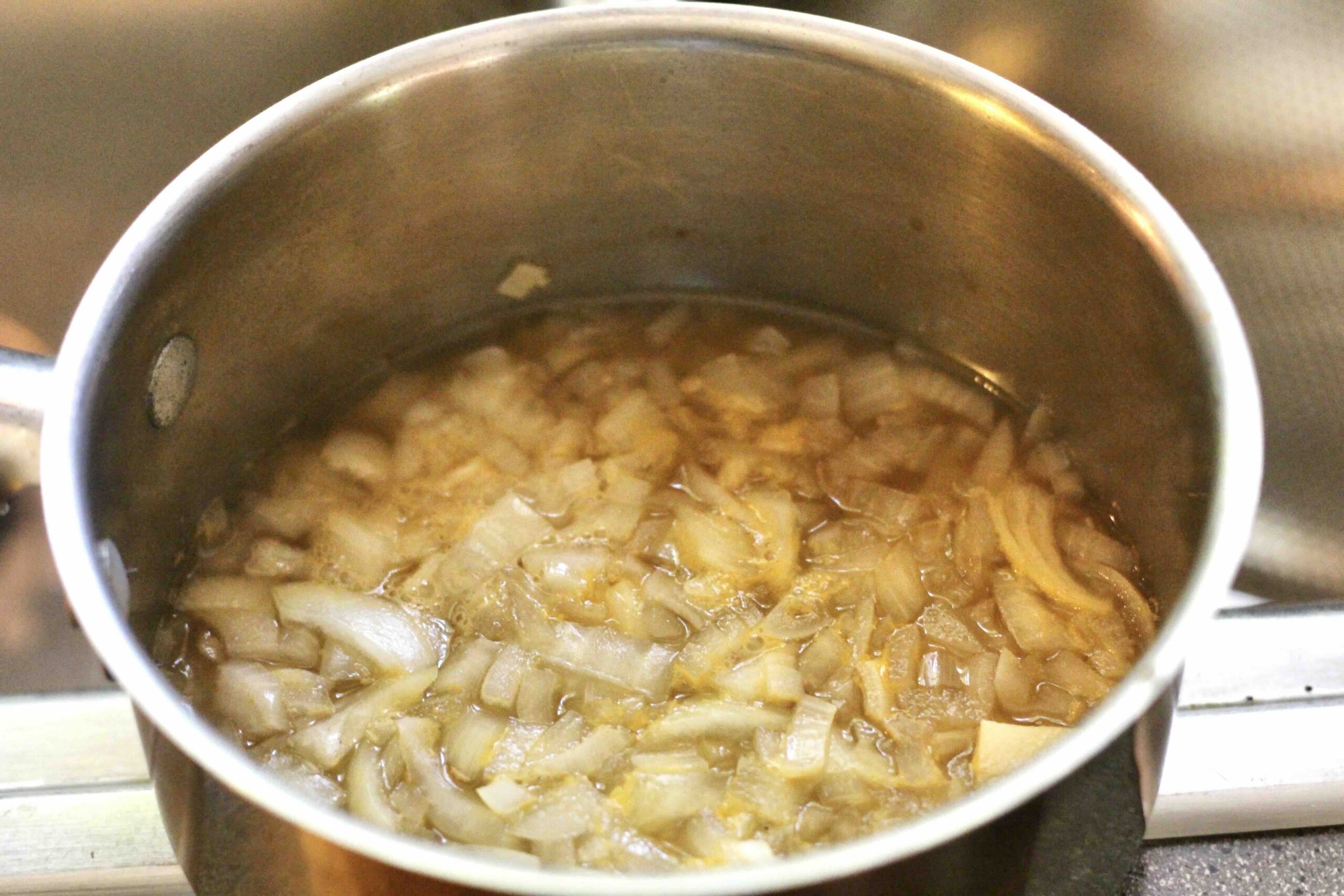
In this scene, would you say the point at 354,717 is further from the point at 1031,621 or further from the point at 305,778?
the point at 1031,621

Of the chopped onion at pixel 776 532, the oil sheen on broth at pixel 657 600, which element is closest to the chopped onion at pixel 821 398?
the oil sheen on broth at pixel 657 600

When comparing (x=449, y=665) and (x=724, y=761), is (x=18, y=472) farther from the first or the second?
(x=724, y=761)

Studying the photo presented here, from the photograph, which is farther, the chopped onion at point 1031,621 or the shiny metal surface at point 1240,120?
the shiny metal surface at point 1240,120

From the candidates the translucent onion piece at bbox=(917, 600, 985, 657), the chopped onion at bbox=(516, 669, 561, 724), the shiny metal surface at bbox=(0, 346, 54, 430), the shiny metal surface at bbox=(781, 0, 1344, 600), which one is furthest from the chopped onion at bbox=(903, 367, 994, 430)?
the shiny metal surface at bbox=(0, 346, 54, 430)

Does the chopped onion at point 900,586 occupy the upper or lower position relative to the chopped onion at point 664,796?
upper

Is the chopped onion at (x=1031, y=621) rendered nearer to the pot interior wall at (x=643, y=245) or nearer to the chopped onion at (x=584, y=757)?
the pot interior wall at (x=643, y=245)
